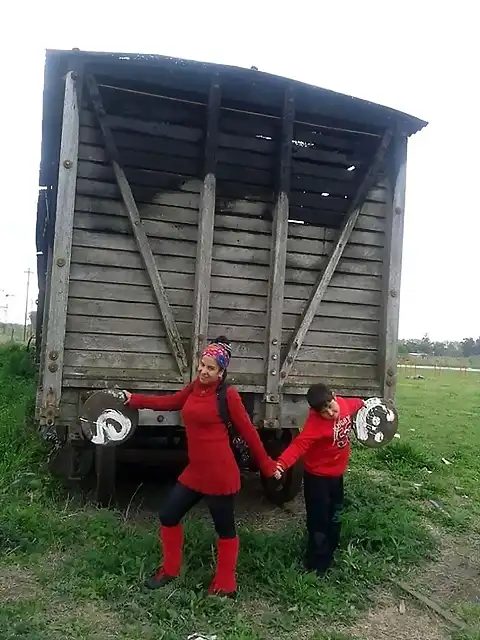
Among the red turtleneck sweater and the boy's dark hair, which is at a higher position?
the boy's dark hair

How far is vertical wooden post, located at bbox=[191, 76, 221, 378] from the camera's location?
518cm

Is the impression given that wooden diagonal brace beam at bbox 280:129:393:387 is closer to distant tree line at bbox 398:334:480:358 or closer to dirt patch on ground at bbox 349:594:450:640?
dirt patch on ground at bbox 349:594:450:640

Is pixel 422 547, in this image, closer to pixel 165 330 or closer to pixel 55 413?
pixel 165 330

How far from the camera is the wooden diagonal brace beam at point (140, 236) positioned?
5043 mm

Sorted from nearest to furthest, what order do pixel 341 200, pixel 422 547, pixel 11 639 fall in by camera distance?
pixel 11 639
pixel 422 547
pixel 341 200

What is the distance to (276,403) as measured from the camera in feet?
17.6

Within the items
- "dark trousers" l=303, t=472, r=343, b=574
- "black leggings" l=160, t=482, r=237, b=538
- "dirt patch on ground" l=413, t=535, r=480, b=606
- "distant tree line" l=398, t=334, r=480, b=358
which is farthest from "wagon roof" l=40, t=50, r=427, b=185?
"distant tree line" l=398, t=334, r=480, b=358

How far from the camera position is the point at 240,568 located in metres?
4.55

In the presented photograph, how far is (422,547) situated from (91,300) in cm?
328

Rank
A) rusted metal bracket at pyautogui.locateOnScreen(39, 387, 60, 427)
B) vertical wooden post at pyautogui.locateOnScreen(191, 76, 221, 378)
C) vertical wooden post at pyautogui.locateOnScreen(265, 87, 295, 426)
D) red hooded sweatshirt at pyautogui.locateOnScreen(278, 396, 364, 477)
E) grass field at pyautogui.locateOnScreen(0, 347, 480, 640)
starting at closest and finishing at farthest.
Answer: grass field at pyautogui.locateOnScreen(0, 347, 480, 640) < red hooded sweatshirt at pyautogui.locateOnScreen(278, 396, 364, 477) < rusted metal bracket at pyautogui.locateOnScreen(39, 387, 60, 427) < vertical wooden post at pyautogui.locateOnScreen(191, 76, 221, 378) < vertical wooden post at pyautogui.locateOnScreen(265, 87, 295, 426)

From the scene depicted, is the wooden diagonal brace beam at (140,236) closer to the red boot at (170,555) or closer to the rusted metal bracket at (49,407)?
the rusted metal bracket at (49,407)

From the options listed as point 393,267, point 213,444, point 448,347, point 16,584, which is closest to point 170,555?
point 213,444

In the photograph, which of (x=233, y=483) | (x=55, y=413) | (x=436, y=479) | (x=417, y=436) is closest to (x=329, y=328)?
(x=233, y=483)

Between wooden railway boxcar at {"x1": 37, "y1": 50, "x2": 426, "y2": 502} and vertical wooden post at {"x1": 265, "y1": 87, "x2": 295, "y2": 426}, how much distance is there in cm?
1
